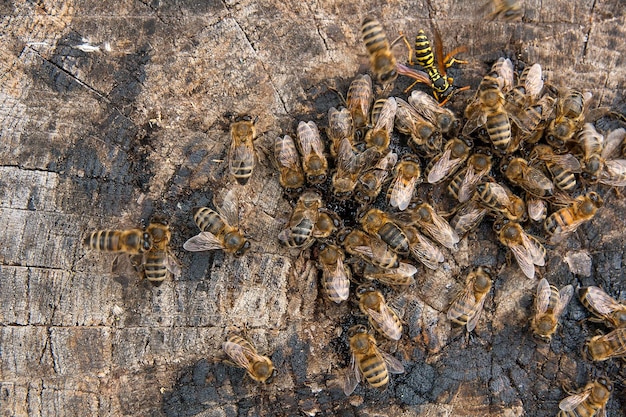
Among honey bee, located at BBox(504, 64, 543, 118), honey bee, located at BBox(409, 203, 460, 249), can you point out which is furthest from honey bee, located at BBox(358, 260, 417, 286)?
honey bee, located at BBox(504, 64, 543, 118)

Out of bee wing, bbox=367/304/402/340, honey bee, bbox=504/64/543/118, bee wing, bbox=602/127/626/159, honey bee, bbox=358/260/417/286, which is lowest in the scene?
bee wing, bbox=367/304/402/340

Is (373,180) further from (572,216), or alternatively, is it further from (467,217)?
(572,216)

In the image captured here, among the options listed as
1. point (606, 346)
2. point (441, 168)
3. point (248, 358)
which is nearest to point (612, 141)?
point (441, 168)

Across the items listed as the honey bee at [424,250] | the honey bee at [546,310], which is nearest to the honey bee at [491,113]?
the honey bee at [424,250]

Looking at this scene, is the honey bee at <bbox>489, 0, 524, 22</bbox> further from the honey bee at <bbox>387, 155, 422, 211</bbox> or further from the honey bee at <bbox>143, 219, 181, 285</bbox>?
the honey bee at <bbox>143, 219, 181, 285</bbox>

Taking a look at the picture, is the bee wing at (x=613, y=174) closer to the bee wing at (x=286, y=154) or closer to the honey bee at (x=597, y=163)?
the honey bee at (x=597, y=163)
